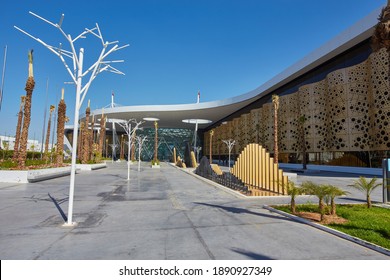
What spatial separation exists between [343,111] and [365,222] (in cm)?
3305

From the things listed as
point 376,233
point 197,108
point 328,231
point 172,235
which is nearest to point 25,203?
point 172,235

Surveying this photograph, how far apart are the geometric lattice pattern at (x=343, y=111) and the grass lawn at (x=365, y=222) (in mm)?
26177

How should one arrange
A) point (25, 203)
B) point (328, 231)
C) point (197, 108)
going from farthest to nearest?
point (197, 108) < point (25, 203) < point (328, 231)

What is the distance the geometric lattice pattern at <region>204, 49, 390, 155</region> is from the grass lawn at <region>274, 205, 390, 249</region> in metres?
26.2

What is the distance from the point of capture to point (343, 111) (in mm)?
36719

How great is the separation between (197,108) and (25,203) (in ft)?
187

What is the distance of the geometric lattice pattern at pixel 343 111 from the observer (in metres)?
31.9

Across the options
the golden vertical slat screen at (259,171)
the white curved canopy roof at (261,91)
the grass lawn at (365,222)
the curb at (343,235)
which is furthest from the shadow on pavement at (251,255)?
the white curved canopy roof at (261,91)

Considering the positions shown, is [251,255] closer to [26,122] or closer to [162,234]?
[162,234]

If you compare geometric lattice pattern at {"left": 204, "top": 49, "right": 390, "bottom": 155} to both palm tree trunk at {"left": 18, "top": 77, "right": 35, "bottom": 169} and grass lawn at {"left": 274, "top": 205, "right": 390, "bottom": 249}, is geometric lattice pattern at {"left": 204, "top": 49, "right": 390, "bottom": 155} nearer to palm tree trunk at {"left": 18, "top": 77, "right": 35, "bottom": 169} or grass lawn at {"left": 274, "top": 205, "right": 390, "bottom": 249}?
grass lawn at {"left": 274, "top": 205, "right": 390, "bottom": 249}

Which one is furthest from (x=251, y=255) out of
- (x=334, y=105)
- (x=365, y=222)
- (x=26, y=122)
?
(x=334, y=105)

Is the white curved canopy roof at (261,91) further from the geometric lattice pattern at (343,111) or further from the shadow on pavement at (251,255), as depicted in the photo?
the shadow on pavement at (251,255)
